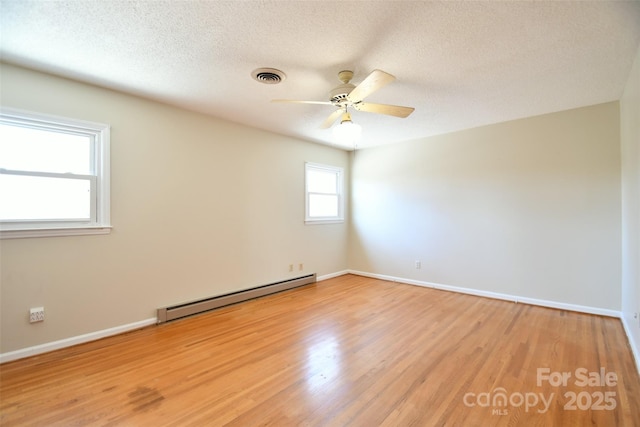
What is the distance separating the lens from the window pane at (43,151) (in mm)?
2408

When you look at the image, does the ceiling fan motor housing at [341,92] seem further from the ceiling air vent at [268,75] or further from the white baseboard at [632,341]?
the white baseboard at [632,341]

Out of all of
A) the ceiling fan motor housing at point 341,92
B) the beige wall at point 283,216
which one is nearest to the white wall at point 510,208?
the beige wall at point 283,216

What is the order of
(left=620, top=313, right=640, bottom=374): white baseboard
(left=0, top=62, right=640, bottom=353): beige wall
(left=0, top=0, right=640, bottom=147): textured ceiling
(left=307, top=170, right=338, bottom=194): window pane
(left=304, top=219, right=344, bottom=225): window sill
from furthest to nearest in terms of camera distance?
(left=307, top=170, right=338, bottom=194): window pane < (left=304, top=219, right=344, bottom=225): window sill < (left=0, top=62, right=640, bottom=353): beige wall < (left=620, top=313, right=640, bottom=374): white baseboard < (left=0, top=0, right=640, bottom=147): textured ceiling

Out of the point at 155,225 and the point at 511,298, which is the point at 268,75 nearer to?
the point at 155,225

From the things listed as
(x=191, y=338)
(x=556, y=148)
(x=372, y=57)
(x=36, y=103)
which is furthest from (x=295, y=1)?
(x=556, y=148)

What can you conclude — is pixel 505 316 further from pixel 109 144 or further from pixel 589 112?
pixel 109 144

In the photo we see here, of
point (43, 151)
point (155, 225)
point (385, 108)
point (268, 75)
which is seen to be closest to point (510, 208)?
point (385, 108)

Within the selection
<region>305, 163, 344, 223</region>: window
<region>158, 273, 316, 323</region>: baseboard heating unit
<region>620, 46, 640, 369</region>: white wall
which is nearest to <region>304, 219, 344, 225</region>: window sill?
<region>305, 163, 344, 223</region>: window

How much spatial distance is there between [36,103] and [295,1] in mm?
2503

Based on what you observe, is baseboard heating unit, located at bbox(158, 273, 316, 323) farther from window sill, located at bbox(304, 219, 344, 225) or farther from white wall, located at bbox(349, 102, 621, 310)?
white wall, located at bbox(349, 102, 621, 310)

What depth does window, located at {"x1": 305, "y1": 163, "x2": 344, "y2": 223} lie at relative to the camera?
16.5ft

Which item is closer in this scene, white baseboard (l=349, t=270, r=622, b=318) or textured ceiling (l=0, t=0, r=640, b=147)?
textured ceiling (l=0, t=0, r=640, b=147)

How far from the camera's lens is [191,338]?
2.81 m

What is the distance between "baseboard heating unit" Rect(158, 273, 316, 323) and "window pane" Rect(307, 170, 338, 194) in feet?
5.21
